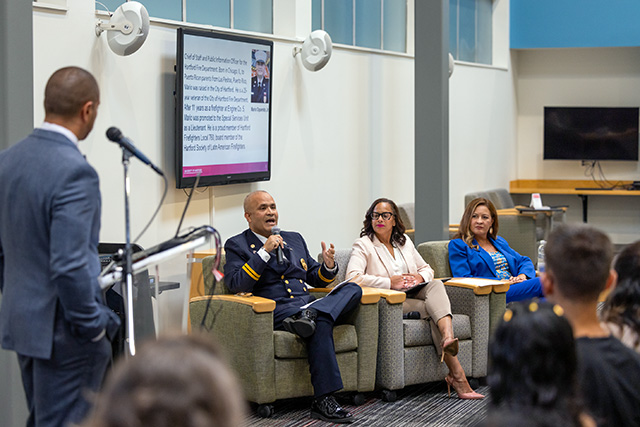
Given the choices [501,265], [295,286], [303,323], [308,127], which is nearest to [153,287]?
[295,286]

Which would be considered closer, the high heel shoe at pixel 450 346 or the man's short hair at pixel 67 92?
the man's short hair at pixel 67 92

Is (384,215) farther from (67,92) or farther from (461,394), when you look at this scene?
(67,92)

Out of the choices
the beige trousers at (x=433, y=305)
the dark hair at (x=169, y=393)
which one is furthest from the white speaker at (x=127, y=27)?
the dark hair at (x=169, y=393)

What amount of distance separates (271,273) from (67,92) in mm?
2581

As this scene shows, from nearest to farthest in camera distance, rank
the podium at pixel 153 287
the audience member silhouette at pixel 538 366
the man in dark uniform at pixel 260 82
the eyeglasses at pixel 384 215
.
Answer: the audience member silhouette at pixel 538 366, the podium at pixel 153 287, the eyeglasses at pixel 384 215, the man in dark uniform at pixel 260 82

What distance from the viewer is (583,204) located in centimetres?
1196

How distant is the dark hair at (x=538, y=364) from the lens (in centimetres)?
158

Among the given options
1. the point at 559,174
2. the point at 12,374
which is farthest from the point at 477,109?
the point at 12,374

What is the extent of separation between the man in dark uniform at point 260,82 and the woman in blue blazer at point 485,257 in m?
1.97

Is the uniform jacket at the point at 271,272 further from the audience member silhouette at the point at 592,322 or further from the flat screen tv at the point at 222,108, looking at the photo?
the audience member silhouette at the point at 592,322

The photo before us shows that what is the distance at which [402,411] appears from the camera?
4875 mm

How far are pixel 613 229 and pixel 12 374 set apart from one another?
10.0 metres

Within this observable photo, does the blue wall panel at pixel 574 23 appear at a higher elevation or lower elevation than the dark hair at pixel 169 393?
higher

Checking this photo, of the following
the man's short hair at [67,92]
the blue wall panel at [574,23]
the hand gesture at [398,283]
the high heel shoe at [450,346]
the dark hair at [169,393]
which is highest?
the blue wall panel at [574,23]
